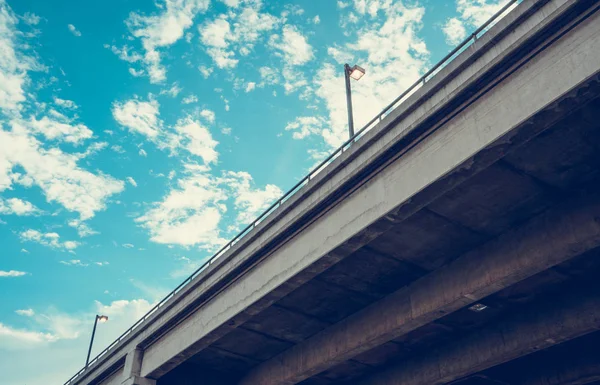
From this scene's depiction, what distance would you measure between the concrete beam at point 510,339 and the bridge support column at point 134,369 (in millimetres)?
10337

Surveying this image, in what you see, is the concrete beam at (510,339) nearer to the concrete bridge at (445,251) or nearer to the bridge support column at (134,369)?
the concrete bridge at (445,251)

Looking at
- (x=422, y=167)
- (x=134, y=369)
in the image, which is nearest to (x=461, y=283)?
(x=422, y=167)

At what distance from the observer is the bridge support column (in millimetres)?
22625

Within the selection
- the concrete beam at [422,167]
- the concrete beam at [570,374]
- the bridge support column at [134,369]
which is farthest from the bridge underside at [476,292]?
the bridge support column at [134,369]

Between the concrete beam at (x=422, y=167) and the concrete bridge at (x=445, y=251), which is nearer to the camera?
the concrete beam at (x=422, y=167)

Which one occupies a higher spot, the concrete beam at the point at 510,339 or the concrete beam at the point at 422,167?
the concrete beam at the point at 422,167

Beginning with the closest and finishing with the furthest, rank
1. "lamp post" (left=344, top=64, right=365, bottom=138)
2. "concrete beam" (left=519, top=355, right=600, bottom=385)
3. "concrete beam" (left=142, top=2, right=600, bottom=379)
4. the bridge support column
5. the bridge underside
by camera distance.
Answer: "concrete beam" (left=142, top=2, right=600, bottom=379) → the bridge underside → "concrete beam" (left=519, top=355, right=600, bottom=385) → "lamp post" (left=344, top=64, right=365, bottom=138) → the bridge support column

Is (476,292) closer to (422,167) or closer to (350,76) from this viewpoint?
(422,167)

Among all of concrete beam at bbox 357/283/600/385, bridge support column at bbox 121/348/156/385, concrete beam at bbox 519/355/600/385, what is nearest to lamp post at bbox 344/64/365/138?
concrete beam at bbox 357/283/600/385

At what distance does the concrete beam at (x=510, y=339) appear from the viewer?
16.3 meters

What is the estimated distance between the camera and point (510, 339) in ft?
59.1

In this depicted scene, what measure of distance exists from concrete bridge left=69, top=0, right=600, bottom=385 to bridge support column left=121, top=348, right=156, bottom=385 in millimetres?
55

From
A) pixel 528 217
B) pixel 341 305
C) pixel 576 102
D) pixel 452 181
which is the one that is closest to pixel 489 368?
pixel 341 305

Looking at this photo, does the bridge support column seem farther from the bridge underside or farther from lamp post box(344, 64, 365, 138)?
lamp post box(344, 64, 365, 138)
